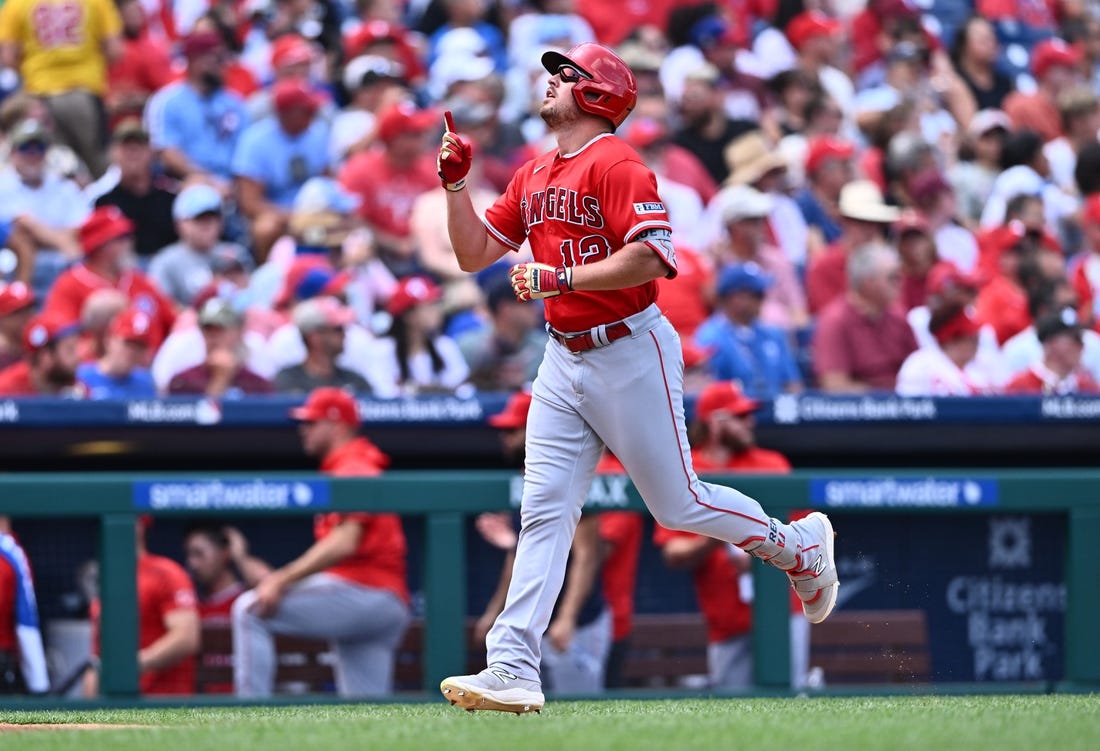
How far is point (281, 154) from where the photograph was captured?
10.1 m

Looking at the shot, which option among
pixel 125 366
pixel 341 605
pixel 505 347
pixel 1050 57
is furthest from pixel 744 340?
pixel 1050 57

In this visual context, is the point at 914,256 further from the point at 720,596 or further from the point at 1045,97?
the point at 720,596

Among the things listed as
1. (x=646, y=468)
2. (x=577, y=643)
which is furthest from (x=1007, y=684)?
(x=646, y=468)

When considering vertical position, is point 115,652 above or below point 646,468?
below

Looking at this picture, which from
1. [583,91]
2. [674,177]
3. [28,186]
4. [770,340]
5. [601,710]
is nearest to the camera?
[583,91]

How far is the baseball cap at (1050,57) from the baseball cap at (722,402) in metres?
6.35

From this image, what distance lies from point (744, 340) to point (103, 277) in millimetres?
3257

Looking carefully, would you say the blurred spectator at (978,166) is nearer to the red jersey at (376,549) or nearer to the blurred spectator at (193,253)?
the blurred spectator at (193,253)

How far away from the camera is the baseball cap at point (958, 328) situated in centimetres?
880

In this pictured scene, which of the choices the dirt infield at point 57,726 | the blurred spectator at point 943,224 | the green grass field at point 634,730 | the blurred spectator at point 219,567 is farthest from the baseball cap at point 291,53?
the dirt infield at point 57,726

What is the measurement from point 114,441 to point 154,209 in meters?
2.66

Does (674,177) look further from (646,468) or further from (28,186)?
(646,468)

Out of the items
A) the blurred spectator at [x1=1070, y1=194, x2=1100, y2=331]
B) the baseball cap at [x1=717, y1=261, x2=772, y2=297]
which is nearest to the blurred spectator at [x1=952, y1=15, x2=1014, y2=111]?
the blurred spectator at [x1=1070, y1=194, x2=1100, y2=331]

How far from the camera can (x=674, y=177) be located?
34.0 ft
